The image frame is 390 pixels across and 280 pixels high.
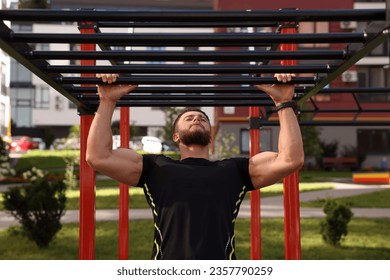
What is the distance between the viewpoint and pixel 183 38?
1.95 m

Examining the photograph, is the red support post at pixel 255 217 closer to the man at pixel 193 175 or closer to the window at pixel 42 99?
the man at pixel 193 175

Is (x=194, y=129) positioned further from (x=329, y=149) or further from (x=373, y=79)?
(x=373, y=79)

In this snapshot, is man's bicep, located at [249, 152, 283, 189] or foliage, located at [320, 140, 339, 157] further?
foliage, located at [320, 140, 339, 157]

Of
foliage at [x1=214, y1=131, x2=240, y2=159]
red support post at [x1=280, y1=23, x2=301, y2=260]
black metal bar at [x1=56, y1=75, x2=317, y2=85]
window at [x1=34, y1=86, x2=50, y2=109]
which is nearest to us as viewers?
black metal bar at [x1=56, y1=75, x2=317, y2=85]

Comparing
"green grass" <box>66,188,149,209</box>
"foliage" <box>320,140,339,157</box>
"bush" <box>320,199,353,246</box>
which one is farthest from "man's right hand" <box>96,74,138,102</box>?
"foliage" <box>320,140,339,157</box>

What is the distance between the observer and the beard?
2203mm

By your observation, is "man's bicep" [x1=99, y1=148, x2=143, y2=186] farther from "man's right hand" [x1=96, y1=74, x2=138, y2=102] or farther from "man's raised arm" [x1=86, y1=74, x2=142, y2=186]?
"man's right hand" [x1=96, y1=74, x2=138, y2=102]

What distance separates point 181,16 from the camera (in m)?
1.90

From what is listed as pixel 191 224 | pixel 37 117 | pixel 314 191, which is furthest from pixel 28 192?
pixel 37 117

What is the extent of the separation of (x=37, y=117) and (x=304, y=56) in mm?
42165

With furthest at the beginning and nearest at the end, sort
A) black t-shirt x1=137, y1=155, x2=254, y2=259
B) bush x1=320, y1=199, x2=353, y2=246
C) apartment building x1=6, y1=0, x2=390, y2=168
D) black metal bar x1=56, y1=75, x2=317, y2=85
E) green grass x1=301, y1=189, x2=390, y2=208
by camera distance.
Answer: apartment building x1=6, y1=0, x2=390, y2=168 < green grass x1=301, y1=189, x2=390, y2=208 < bush x1=320, y1=199, x2=353, y2=246 < black metal bar x1=56, y1=75, x2=317, y2=85 < black t-shirt x1=137, y1=155, x2=254, y2=259

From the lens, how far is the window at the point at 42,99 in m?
42.8

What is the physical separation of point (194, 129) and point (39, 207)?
251 inches
